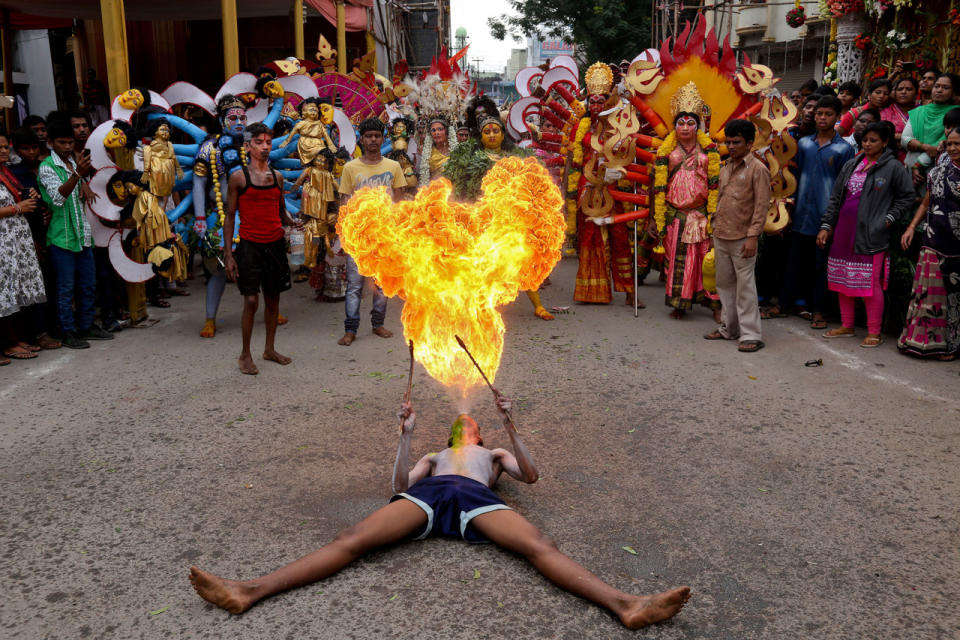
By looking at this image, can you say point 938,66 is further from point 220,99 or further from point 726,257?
point 220,99

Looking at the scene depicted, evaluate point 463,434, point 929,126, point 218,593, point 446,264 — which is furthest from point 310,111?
point 218,593

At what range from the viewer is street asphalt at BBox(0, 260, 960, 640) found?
2.84 meters

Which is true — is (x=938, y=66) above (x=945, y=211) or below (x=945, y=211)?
above

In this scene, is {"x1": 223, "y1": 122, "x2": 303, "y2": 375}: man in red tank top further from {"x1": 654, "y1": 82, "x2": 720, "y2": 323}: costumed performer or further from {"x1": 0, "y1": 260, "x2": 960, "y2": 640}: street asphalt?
{"x1": 654, "y1": 82, "x2": 720, "y2": 323}: costumed performer

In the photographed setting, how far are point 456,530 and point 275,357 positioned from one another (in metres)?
3.50

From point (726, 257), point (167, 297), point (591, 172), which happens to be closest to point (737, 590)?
point (726, 257)

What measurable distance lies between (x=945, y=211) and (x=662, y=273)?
4.07 metres

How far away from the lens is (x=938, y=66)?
9.58 meters

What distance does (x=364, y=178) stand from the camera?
687cm

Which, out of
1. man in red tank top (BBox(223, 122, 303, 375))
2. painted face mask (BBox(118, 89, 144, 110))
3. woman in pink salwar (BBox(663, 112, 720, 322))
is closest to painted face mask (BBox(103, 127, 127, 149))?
painted face mask (BBox(118, 89, 144, 110))

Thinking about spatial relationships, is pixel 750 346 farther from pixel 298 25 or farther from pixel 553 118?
pixel 298 25

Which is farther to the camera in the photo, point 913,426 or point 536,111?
point 536,111

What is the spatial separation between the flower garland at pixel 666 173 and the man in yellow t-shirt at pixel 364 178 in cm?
271

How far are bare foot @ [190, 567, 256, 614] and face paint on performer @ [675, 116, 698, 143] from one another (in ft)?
20.6
